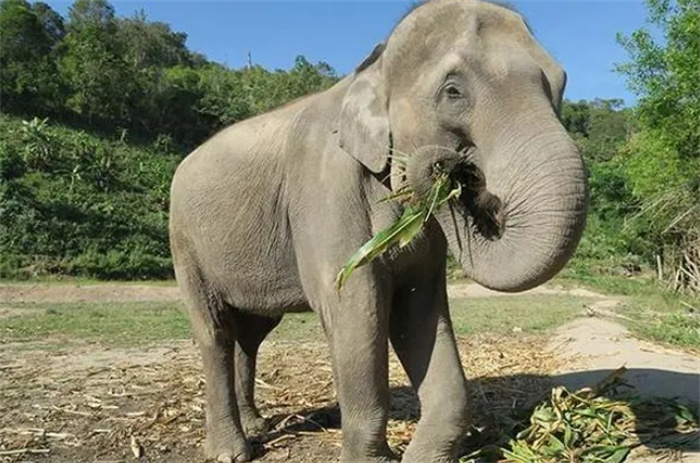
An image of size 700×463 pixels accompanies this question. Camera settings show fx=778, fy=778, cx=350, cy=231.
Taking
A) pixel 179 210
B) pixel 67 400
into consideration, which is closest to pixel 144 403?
pixel 67 400

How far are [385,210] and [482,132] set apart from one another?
2.65ft

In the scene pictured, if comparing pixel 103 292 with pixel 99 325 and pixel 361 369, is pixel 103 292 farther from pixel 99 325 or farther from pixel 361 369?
pixel 361 369

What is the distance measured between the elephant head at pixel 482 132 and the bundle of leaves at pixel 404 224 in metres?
0.06

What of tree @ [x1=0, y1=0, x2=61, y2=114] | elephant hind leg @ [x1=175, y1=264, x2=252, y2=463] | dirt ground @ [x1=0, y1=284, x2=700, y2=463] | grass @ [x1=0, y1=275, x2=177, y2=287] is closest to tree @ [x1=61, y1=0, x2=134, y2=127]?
tree @ [x1=0, y1=0, x2=61, y2=114]

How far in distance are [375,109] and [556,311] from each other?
10.9 meters

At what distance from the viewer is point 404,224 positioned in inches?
136

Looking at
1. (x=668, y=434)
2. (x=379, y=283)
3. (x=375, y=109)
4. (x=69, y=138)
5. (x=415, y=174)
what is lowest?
(x=668, y=434)

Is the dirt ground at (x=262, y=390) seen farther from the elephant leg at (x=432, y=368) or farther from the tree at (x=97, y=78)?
the tree at (x=97, y=78)

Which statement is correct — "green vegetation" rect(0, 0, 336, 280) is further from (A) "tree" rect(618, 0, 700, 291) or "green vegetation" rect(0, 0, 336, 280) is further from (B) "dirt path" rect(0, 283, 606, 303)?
(A) "tree" rect(618, 0, 700, 291)

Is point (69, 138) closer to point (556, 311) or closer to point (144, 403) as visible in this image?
point (556, 311)

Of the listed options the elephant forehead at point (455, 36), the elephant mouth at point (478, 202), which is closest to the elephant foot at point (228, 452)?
the elephant mouth at point (478, 202)

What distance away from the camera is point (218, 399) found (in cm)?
479

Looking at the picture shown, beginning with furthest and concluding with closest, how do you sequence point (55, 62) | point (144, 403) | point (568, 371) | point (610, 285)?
point (55, 62)
point (610, 285)
point (568, 371)
point (144, 403)

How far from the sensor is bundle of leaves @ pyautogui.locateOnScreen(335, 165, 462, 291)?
130 inches
